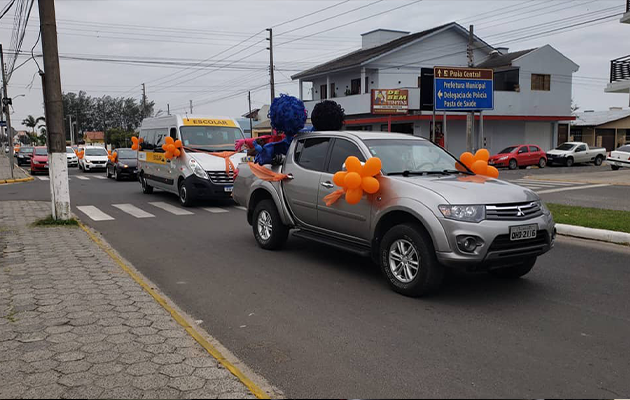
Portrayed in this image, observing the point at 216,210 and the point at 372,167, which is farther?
the point at 216,210

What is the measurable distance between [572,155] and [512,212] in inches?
1204

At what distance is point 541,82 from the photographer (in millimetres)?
38375

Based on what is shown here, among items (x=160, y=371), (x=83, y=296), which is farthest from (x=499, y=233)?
(x=83, y=296)

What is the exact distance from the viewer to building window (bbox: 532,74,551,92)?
125ft

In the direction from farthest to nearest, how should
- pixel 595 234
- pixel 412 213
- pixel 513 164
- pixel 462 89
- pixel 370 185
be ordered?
pixel 513 164, pixel 462 89, pixel 595 234, pixel 370 185, pixel 412 213

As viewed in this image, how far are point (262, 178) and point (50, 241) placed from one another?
3.64 metres

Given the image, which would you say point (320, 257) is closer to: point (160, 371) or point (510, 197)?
point (510, 197)

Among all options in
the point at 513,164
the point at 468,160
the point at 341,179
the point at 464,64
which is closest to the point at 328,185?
the point at 341,179

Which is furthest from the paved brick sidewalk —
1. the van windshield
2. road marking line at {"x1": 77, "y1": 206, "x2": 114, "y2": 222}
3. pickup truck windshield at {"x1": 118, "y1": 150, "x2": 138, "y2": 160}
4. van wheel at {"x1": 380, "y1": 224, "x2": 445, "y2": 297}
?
pickup truck windshield at {"x1": 118, "y1": 150, "x2": 138, "y2": 160}

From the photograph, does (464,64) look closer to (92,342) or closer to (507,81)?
(507,81)

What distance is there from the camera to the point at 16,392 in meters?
3.48

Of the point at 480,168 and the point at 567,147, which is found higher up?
the point at 480,168

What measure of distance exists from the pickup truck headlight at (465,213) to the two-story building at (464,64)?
29774 mm

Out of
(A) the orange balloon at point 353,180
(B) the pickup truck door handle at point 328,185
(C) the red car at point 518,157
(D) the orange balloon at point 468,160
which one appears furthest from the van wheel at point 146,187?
(C) the red car at point 518,157
